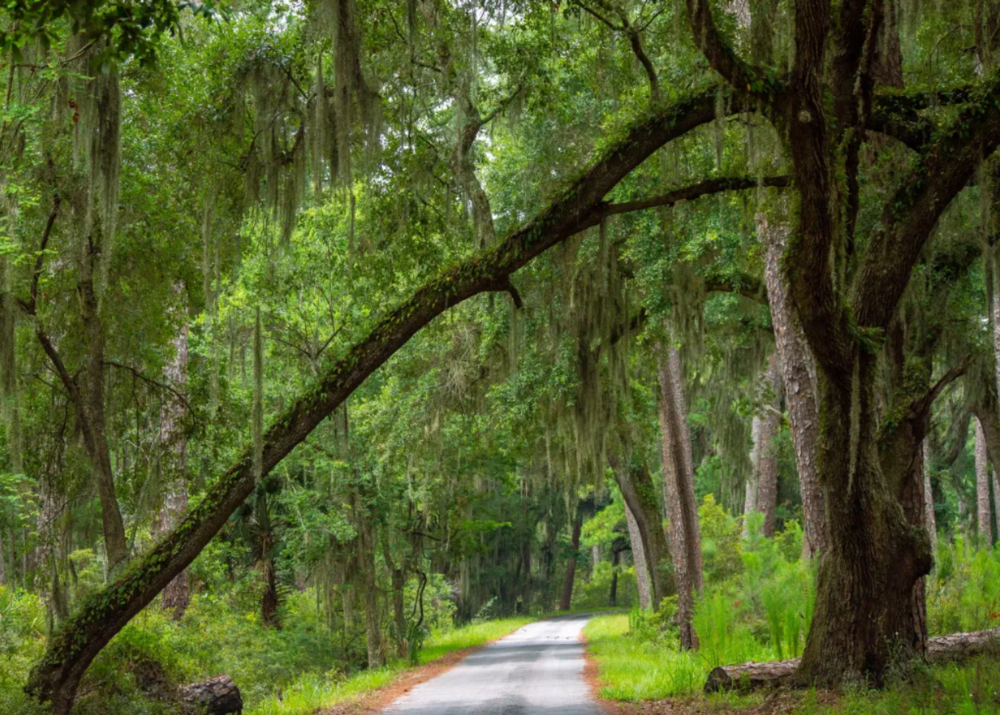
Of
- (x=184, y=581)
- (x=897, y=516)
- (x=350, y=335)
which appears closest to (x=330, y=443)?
(x=350, y=335)

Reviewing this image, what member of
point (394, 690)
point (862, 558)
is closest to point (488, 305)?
point (394, 690)

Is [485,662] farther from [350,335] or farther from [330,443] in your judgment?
[350,335]

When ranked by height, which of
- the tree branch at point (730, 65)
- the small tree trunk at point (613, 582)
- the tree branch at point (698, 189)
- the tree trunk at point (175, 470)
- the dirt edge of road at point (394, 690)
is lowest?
the small tree trunk at point (613, 582)

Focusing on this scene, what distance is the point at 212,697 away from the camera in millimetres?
10094

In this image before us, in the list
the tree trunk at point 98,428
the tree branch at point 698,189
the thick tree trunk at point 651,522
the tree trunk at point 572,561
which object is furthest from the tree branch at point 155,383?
the tree trunk at point 572,561

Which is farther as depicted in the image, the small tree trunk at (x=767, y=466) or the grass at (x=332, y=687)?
the small tree trunk at (x=767, y=466)

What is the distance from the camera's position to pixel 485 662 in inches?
720

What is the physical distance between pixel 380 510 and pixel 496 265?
38.7 feet

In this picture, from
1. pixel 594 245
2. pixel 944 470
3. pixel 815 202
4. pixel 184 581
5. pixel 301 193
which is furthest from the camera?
pixel 944 470

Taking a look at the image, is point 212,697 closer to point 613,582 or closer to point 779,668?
point 779,668

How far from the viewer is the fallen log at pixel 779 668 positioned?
8914 mm

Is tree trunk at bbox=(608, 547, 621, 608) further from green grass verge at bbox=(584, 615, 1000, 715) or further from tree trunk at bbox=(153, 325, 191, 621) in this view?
green grass verge at bbox=(584, 615, 1000, 715)

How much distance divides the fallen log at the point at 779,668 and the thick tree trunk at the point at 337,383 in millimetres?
4370

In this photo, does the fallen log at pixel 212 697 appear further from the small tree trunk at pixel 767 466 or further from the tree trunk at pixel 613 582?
the tree trunk at pixel 613 582
